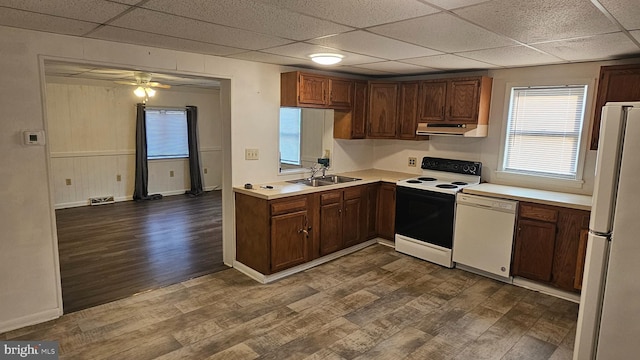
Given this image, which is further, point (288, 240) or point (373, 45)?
point (288, 240)

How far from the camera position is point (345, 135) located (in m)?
5.01

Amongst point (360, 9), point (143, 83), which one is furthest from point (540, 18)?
point (143, 83)

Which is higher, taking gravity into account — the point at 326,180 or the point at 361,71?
the point at 361,71

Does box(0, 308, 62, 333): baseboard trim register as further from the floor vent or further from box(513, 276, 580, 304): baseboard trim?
the floor vent

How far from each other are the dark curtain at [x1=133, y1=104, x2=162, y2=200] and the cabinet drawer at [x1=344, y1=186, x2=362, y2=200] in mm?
4666

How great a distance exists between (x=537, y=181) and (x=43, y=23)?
15.1 feet

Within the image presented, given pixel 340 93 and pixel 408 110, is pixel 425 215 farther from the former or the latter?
pixel 340 93

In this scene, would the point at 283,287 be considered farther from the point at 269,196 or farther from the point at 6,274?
the point at 6,274

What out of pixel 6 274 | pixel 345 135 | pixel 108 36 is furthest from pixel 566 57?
pixel 6 274

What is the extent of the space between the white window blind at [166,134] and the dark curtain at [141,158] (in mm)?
261

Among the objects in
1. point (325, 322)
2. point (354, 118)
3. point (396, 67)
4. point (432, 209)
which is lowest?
point (325, 322)

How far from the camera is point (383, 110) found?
5.03 m

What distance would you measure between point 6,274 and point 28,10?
189cm

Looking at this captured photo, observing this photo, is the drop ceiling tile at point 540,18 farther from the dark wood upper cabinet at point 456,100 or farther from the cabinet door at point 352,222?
the cabinet door at point 352,222
